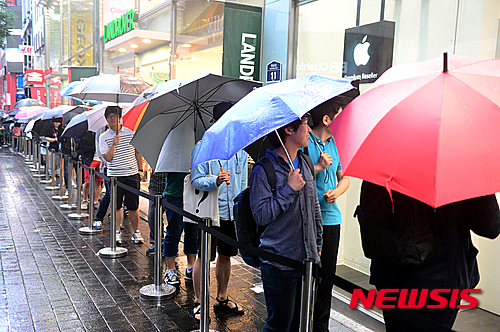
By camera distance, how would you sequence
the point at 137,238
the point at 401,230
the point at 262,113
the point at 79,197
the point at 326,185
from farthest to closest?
the point at 79,197
the point at 137,238
the point at 326,185
the point at 262,113
the point at 401,230

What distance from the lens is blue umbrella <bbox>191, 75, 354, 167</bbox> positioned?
2541 mm

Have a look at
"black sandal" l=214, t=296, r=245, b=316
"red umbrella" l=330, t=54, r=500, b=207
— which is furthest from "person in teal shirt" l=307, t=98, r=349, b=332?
"red umbrella" l=330, t=54, r=500, b=207

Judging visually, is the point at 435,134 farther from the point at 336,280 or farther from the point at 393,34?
the point at 393,34

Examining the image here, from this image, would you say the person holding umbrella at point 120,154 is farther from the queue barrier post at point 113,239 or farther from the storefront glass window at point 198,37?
the storefront glass window at point 198,37

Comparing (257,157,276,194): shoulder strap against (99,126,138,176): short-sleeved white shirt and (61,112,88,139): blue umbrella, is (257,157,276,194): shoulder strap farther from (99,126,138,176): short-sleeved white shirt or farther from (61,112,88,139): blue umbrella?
(61,112,88,139): blue umbrella

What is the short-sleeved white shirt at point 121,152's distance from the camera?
709 centimetres

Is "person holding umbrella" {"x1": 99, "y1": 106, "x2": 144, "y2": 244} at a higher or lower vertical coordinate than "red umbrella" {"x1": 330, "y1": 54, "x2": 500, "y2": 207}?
lower

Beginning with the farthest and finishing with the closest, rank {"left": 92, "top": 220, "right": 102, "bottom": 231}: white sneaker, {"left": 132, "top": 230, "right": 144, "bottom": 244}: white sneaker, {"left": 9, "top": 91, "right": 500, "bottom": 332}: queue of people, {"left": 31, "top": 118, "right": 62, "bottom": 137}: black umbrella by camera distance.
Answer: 1. {"left": 31, "top": 118, "right": 62, "bottom": 137}: black umbrella
2. {"left": 92, "top": 220, "right": 102, "bottom": 231}: white sneaker
3. {"left": 132, "top": 230, "right": 144, "bottom": 244}: white sneaker
4. {"left": 9, "top": 91, "right": 500, "bottom": 332}: queue of people

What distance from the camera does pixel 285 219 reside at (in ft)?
9.78

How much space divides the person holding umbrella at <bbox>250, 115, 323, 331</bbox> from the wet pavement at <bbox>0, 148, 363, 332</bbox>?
1615 mm

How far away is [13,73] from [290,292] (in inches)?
2330

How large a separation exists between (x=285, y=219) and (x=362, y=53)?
9.79 ft

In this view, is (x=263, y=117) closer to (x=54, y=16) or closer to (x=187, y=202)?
(x=187, y=202)

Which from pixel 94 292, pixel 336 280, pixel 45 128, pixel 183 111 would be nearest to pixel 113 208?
pixel 94 292
